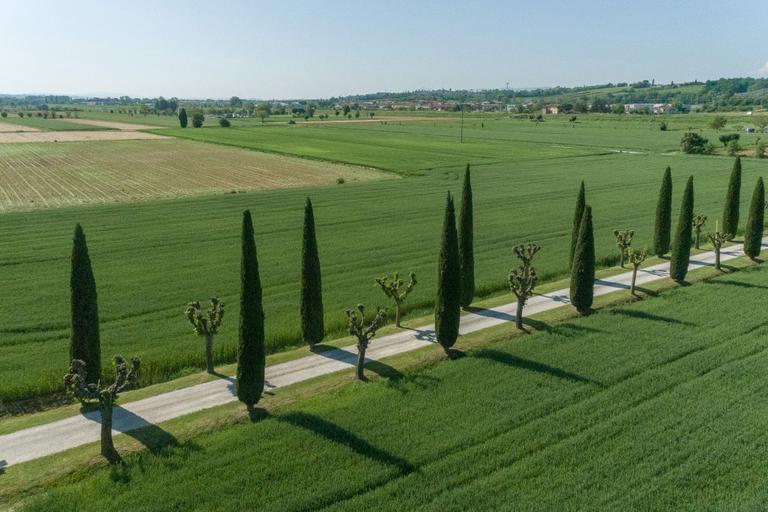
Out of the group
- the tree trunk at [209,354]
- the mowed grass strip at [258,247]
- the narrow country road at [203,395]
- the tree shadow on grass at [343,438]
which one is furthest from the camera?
the mowed grass strip at [258,247]

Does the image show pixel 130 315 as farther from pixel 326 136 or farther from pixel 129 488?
pixel 326 136

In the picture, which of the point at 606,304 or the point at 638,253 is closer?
the point at 606,304

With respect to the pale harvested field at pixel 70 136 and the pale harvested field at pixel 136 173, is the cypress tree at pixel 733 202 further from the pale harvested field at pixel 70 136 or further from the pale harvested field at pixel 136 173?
the pale harvested field at pixel 70 136

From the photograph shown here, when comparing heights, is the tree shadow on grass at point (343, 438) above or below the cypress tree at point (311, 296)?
below

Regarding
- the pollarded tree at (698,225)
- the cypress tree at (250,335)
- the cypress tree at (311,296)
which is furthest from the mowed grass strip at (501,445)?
the pollarded tree at (698,225)

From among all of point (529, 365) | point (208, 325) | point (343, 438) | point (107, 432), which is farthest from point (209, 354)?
point (529, 365)

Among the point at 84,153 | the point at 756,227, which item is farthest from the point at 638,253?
the point at 84,153

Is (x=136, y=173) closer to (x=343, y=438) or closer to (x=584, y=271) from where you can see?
(x=584, y=271)
